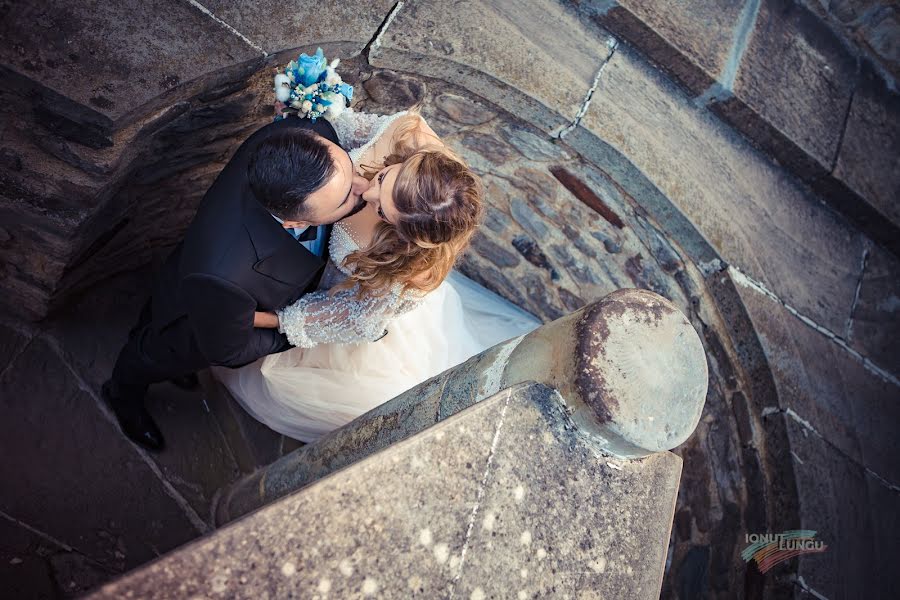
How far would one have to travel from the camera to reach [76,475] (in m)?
2.83

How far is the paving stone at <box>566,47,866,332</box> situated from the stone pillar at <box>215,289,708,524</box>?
1060 millimetres

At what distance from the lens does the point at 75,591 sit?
265cm

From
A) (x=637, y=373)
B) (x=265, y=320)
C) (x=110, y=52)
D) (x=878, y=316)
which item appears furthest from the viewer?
(x=878, y=316)

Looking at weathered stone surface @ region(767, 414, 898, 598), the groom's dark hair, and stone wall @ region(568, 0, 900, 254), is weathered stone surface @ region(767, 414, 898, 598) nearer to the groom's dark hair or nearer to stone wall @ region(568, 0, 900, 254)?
stone wall @ region(568, 0, 900, 254)

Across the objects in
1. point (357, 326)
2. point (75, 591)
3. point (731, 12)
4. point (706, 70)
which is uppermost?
point (731, 12)

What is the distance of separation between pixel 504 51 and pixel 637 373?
4.79 ft

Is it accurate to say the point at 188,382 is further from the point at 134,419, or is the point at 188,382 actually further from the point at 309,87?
the point at 309,87

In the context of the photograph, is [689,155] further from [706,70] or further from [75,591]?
[75,591]

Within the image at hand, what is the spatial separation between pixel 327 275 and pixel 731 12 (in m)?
2.07

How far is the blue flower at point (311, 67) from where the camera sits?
81.3 inches

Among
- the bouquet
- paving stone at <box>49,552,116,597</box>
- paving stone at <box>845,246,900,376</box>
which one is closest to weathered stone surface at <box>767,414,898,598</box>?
paving stone at <box>845,246,900,376</box>

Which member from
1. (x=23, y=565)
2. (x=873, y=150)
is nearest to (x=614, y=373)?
(x=873, y=150)

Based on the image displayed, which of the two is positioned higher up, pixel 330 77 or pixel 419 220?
pixel 330 77

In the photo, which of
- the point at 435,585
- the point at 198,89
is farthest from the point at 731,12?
the point at 435,585
